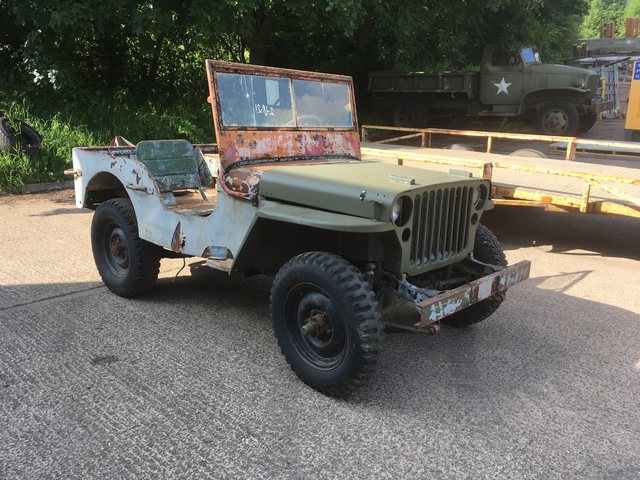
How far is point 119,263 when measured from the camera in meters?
4.65

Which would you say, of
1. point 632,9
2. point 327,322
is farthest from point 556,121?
point 632,9

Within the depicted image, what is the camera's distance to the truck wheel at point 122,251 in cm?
436

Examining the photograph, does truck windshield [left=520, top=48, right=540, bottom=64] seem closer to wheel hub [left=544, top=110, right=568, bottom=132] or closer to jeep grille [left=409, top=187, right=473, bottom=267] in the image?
wheel hub [left=544, top=110, right=568, bottom=132]

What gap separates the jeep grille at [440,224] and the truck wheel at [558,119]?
42.3ft

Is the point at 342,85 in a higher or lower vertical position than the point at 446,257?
higher

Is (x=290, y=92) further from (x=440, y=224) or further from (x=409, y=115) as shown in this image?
(x=409, y=115)

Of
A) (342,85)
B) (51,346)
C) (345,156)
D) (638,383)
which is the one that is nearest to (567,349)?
(638,383)

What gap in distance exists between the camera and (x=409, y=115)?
17297 millimetres

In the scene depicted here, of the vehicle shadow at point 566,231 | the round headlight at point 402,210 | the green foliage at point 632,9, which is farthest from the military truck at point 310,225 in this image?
the green foliage at point 632,9

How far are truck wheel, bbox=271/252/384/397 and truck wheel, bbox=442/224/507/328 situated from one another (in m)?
1.24

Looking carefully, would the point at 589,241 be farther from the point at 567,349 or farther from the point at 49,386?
the point at 49,386

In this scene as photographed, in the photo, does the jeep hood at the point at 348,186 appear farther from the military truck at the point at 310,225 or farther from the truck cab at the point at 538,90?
the truck cab at the point at 538,90

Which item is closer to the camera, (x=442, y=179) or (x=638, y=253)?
(x=442, y=179)

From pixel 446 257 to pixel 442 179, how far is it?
45cm
